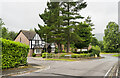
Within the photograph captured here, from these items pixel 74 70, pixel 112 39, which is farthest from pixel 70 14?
pixel 112 39

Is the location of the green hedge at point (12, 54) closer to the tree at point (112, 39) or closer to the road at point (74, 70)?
the road at point (74, 70)

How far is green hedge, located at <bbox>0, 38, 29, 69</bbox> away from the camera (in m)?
12.8

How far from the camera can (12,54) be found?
45.6 feet

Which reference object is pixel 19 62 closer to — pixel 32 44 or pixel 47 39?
pixel 47 39

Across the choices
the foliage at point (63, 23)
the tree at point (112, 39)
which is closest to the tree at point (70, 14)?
the foliage at point (63, 23)

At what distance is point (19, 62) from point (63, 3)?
29.1 meters

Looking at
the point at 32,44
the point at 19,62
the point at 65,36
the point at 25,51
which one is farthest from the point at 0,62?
the point at 32,44

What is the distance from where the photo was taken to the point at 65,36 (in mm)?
36844

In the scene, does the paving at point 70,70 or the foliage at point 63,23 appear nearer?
the paving at point 70,70

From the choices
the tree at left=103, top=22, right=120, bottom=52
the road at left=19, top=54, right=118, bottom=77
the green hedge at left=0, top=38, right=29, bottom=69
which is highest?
the tree at left=103, top=22, right=120, bottom=52

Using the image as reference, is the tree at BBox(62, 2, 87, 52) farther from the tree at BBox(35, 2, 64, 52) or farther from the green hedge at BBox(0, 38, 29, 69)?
the green hedge at BBox(0, 38, 29, 69)

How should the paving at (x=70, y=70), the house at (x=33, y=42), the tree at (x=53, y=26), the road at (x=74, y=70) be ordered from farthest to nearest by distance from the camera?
the house at (x=33, y=42) → the tree at (x=53, y=26) → the road at (x=74, y=70) → the paving at (x=70, y=70)

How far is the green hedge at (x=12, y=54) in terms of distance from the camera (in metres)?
12.8

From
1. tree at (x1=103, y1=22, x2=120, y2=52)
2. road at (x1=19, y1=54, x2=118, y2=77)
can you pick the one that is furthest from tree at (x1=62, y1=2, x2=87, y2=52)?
tree at (x1=103, y1=22, x2=120, y2=52)
